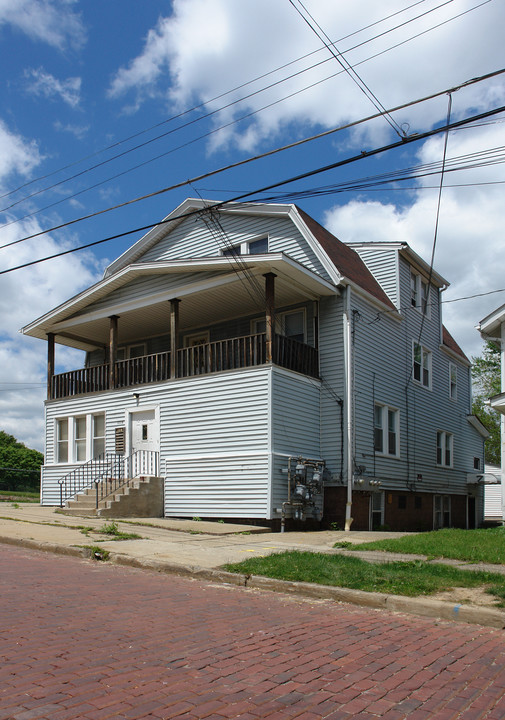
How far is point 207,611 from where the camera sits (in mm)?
6938

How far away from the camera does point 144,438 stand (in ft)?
66.9

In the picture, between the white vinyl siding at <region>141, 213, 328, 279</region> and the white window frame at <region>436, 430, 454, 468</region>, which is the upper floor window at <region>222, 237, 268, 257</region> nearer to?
the white vinyl siding at <region>141, 213, 328, 279</region>

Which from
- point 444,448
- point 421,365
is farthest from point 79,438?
point 444,448

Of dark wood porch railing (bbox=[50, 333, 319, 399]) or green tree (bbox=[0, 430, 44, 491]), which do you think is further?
green tree (bbox=[0, 430, 44, 491])

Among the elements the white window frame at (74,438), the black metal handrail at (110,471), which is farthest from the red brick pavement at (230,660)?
the white window frame at (74,438)

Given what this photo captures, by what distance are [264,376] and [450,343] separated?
12935 mm

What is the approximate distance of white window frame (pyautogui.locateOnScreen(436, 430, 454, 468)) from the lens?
24.5 m

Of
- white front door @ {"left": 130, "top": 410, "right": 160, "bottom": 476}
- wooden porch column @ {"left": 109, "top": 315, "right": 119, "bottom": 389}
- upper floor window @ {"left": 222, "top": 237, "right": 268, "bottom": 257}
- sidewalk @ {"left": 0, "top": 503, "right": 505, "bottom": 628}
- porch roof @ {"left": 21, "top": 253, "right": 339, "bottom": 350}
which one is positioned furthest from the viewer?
wooden porch column @ {"left": 109, "top": 315, "right": 119, "bottom": 389}

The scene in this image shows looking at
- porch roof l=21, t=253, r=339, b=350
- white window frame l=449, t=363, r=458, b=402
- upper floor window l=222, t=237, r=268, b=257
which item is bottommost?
white window frame l=449, t=363, r=458, b=402

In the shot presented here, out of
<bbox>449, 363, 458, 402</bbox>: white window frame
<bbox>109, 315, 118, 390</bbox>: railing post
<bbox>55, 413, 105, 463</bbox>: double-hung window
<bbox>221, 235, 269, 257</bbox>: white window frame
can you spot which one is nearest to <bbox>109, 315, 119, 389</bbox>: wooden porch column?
<bbox>109, 315, 118, 390</bbox>: railing post

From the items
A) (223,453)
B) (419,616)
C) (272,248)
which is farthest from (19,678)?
(272,248)

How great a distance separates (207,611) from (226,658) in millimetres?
1812

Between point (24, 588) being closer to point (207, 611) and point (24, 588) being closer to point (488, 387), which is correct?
point (207, 611)

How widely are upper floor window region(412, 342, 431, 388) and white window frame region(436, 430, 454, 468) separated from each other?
2.13 m
